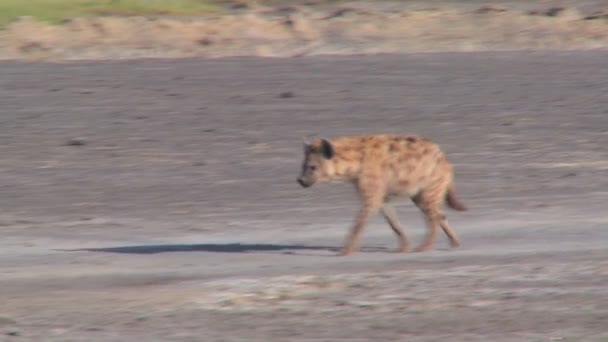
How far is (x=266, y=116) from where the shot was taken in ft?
59.9

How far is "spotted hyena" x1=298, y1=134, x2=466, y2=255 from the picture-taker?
11.0m

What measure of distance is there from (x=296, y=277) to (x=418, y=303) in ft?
3.85

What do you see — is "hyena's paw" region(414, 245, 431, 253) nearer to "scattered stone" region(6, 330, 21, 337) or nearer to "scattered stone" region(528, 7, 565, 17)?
"scattered stone" region(6, 330, 21, 337)

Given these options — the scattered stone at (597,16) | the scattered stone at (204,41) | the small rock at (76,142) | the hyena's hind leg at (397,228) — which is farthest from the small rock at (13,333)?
the scattered stone at (597,16)

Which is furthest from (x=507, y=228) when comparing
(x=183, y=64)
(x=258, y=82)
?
(x=183, y=64)

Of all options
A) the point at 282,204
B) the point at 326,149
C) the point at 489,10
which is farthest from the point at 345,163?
the point at 489,10

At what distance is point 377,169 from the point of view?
1105 cm

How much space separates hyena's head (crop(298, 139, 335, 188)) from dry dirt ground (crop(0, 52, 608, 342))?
1.83 feet

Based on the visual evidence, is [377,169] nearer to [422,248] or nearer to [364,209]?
[364,209]

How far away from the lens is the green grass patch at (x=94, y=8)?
26.4 meters

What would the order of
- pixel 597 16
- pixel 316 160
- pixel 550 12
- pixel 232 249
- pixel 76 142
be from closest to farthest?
1. pixel 316 160
2. pixel 232 249
3. pixel 76 142
4. pixel 597 16
5. pixel 550 12

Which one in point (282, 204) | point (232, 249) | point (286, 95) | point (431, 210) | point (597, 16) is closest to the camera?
point (431, 210)

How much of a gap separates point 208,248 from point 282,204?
86.6 inches

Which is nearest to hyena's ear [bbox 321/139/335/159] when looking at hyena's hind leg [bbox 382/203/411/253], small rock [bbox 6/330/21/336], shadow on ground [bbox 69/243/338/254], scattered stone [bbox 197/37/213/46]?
hyena's hind leg [bbox 382/203/411/253]
